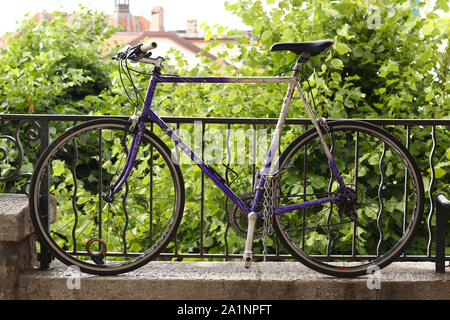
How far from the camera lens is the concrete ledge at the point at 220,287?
3.24 metres

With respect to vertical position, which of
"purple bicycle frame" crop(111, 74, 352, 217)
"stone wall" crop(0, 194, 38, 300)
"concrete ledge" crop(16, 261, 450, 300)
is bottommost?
"concrete ledge" crop(16, 261, 450, 300)

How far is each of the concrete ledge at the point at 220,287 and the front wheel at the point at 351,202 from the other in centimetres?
11

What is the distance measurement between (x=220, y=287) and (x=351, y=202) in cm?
93

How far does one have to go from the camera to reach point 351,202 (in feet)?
10.7

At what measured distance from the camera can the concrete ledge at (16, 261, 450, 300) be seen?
3.24 metres

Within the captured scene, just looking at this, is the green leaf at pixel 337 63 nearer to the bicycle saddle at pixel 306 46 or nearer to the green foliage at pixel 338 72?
the green foliage at pixel 338 72

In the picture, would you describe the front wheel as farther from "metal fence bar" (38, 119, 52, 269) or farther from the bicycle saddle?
"metal fence bar" (38, 119, 52, 269)

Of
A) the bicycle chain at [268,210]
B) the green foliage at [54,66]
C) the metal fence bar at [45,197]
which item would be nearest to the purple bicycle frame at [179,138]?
the bicycle chain at [268,210]

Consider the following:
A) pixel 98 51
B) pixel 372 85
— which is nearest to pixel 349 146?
pixel 372 85

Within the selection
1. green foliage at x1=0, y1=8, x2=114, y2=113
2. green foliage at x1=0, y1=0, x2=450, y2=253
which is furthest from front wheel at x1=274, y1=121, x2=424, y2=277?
green foliage at x1=0, y1=8, x2=114, y2=113

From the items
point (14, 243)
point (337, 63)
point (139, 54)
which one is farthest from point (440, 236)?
point (14, 243)

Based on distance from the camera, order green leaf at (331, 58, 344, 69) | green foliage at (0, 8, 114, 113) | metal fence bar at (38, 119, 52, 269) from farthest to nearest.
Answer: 1. green foliage at (0, 8, 114, 113)
2. green leaf at (331, 58, 344, 69)
3. metal fence bar at (38, 119, 52, 269)

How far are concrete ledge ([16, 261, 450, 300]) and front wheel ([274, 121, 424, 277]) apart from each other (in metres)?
0.11

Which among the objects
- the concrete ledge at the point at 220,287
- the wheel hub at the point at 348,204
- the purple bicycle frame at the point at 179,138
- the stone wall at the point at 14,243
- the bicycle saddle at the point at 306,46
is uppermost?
the bicycle saddle at the point at 306,46
